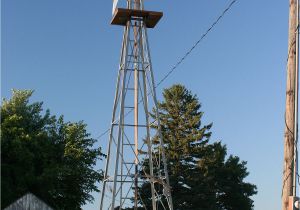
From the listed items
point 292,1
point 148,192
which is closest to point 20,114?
point 148,192

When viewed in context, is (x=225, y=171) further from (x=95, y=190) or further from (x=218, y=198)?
(x=95, y=190)

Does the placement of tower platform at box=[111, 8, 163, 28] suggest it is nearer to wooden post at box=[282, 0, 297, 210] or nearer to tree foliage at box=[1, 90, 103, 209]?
wooden post at box=[282, 0, 297, 210]

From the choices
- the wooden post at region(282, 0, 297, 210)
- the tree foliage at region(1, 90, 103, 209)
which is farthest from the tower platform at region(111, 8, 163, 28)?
the tree foliage at region(1, 90, 103, 209)

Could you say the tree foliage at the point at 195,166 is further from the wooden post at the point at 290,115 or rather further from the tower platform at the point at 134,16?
the wooden post at the point at 290,115

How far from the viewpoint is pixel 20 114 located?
31.1 m

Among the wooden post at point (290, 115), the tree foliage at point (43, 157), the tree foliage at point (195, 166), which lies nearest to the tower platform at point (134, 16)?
the wooden post at point (290, 115)

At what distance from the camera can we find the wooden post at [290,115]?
30.7 ft

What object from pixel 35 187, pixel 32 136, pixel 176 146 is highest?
pixel 176 146

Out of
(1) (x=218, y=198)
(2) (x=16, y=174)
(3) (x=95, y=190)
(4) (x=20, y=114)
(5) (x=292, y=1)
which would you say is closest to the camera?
(5) (x=292, y=1)

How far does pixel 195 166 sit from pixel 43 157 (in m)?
17.3

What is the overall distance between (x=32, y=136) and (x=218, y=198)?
1992 centimetres

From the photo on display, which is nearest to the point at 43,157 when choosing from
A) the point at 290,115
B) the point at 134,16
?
the point at 134,16

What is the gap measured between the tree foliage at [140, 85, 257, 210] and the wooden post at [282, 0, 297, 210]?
108 feet

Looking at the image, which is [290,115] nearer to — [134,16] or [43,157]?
[134,16]
